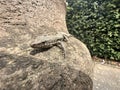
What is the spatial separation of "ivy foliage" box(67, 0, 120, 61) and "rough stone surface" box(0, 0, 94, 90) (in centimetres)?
451

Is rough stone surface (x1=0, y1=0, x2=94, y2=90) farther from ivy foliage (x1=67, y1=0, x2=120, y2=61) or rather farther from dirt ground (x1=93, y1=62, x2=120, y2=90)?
ivy foliage (x1=67, y1=0, x2=120, y2=61)

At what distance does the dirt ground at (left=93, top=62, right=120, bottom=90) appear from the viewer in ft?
17.3

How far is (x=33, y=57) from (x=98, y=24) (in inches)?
224

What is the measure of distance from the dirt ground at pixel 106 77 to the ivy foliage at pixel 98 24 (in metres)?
0.64

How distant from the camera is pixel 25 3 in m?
2.64

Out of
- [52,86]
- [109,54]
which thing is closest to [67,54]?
[52,86]

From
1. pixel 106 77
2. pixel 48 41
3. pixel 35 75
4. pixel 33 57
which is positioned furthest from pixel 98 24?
pixel 35 75

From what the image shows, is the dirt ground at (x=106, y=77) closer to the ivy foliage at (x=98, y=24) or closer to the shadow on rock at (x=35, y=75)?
the ivy foliage at (x=98, y=24)

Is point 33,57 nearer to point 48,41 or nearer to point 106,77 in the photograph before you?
point 48,41

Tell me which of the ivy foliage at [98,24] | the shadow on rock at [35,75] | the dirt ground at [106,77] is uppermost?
the shadow on rock at [35,75]

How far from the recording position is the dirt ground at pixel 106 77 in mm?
5266

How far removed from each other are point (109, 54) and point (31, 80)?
5993mm

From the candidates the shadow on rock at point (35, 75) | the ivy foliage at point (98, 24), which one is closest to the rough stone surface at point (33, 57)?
the shadow on rock at point (35, 75)

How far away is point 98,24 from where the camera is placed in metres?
7.13
